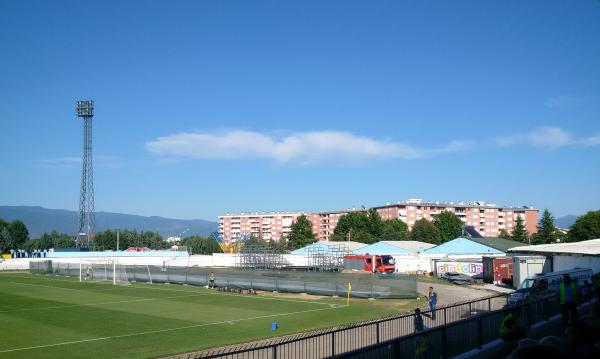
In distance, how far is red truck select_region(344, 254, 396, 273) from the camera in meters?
68.8

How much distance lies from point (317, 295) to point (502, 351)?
3129cm

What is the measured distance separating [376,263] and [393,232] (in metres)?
83.0

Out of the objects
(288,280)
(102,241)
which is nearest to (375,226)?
(102,241)

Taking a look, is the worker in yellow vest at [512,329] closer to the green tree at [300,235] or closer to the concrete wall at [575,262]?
the concrete wall at [575,262]

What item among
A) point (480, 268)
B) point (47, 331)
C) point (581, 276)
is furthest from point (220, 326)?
point (480, 268)

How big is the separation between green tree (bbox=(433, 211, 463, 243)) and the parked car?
94843 millimetres

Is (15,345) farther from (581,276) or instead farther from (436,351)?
(581,276)

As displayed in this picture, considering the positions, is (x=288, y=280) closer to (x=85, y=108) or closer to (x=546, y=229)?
(x=85, y=108)

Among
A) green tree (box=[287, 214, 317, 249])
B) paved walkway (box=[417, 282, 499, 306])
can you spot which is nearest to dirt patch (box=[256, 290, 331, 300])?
paved walkway (box=[417, 282, 499, 306])

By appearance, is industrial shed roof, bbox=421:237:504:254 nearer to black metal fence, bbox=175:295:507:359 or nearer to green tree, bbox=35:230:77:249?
black metal fence, bbox=175:295:507:359

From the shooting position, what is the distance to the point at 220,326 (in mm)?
29484

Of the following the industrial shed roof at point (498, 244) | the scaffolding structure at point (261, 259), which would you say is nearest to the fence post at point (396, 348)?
the scaffolding structure at point (261, 259)

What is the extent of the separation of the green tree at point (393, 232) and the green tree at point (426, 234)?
2.46m

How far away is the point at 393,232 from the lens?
15088 cm
